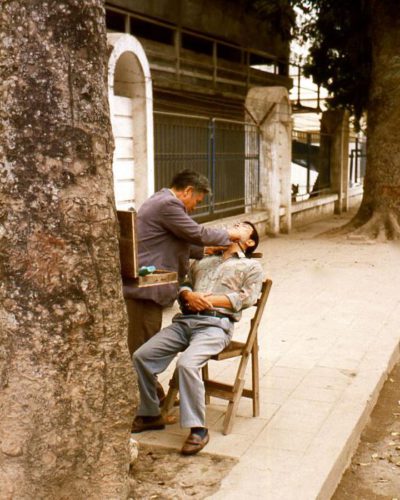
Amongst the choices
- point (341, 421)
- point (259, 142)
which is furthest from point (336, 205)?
point (341, 421)

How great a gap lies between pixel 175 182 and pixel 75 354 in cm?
197

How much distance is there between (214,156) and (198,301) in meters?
7.79

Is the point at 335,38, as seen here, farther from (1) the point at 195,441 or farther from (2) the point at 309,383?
(1) the point at 195,441

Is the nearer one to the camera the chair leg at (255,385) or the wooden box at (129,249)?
the wooden box at (129,249)

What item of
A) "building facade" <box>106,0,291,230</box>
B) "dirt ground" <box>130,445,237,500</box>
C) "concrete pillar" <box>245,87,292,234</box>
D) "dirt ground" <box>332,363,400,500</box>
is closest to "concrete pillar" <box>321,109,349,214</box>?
"building facade" <box>106,0,291,230</box>

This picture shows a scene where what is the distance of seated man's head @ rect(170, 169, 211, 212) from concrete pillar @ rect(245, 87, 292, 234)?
9358mm

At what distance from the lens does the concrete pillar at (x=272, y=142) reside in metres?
14.1

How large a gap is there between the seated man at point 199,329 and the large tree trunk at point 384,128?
9.37 meters

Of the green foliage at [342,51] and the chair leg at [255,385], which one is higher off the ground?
the green foliage at [342,51]

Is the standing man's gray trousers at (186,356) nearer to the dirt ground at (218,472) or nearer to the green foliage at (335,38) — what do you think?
the dirt ground at (218,472)

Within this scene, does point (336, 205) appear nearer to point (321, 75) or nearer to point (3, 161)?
point (321, 75)

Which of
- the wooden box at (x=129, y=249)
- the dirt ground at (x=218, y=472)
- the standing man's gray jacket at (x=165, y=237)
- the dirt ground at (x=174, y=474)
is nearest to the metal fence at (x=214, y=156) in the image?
the standing man's gray jacket at (x=165, y=237)

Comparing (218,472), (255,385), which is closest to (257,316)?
(255,385)

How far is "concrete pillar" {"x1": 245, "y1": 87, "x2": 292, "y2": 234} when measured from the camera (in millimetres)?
14094
